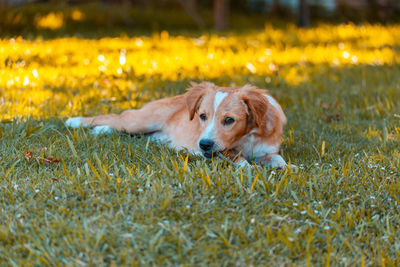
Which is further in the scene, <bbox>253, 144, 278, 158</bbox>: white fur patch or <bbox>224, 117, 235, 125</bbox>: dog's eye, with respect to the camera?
<bbox>253, 144, 278, 158</bbox>: white fur patch

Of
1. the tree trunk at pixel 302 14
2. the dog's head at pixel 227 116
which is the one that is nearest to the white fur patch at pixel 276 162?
the dog's head at pixel 227 116

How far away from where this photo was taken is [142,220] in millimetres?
3039

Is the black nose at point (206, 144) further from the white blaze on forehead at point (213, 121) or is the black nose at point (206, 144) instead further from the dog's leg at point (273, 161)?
the dog's leg at point (273, 161)

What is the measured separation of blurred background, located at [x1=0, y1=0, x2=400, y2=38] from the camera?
12.2 m

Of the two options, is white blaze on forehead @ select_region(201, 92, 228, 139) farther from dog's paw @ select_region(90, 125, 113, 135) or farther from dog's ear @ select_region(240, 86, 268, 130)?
dog's paw @ select_region(90, 125, 113, 135)

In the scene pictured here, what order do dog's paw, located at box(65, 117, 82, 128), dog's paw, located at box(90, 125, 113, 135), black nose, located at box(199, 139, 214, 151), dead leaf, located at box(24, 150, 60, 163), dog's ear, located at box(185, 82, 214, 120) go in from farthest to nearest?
dog's paw, located at box(65, 117, 82, 128)
dog's paw, located at box(90, 125, 113, 135)
dog's ear, located at box(185, 82, 214, 120)
black nose, located at box(199, 139, 214, 151)
dead leaf, located at box(24, 150, 60, 163)

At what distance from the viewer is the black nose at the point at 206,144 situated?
4.10 meters

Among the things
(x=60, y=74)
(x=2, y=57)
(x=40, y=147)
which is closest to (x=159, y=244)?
(x=40, y=147)

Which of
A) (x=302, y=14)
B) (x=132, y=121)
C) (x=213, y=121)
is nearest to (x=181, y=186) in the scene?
(x=213, y=121)

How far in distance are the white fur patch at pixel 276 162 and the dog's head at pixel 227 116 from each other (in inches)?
10.2

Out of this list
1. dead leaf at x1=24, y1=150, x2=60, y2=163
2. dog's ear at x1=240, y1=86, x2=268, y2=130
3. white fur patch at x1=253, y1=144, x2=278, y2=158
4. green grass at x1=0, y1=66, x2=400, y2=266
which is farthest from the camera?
white fur patch at x1=253, y1=144, x2=278, y2=158

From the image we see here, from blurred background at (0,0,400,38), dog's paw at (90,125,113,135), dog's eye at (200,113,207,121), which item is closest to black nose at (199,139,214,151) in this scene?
dog's eye at (200,113,207,121)

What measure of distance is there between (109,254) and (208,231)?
0.59m

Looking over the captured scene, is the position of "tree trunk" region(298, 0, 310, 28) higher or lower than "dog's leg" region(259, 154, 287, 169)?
higher
